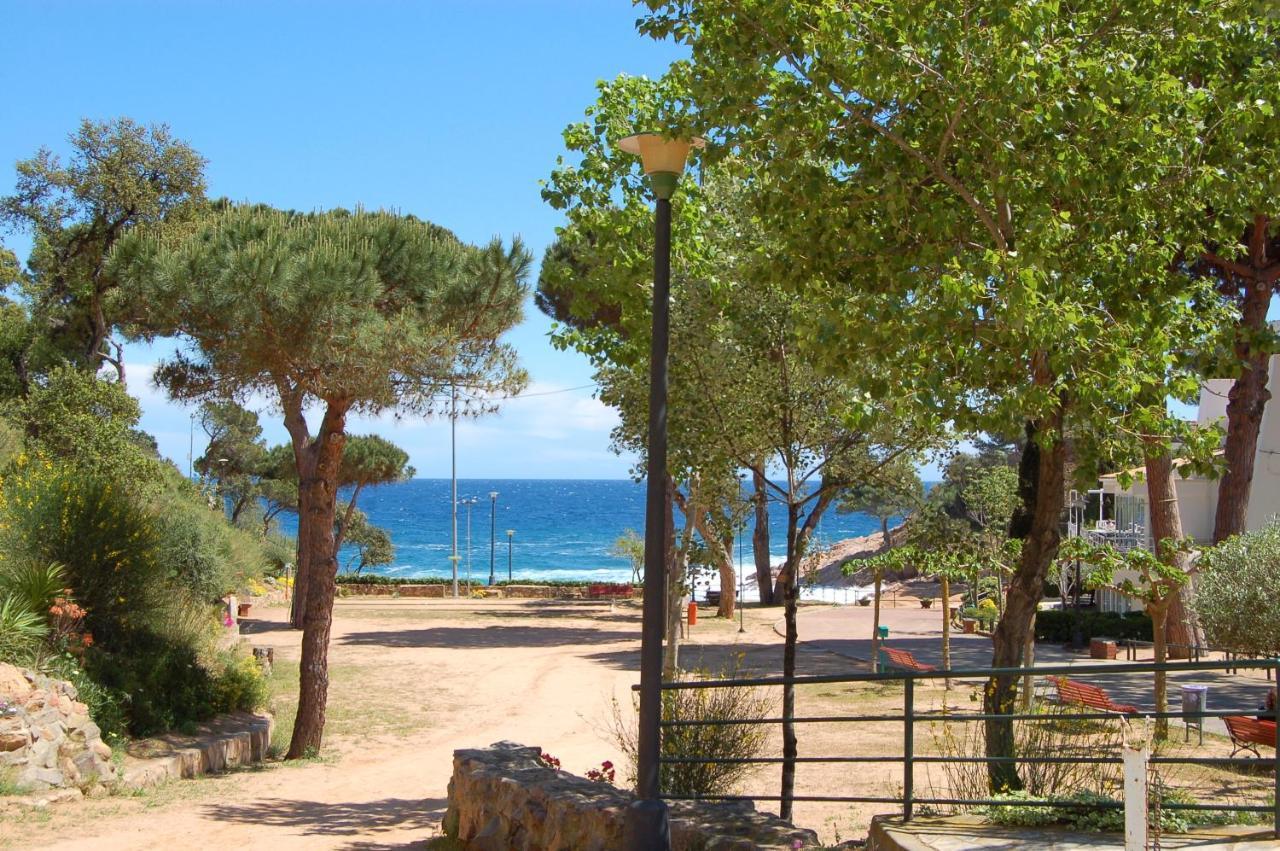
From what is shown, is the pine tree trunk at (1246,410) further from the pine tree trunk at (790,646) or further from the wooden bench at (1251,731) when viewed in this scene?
the pine tree trunk at (790,646)

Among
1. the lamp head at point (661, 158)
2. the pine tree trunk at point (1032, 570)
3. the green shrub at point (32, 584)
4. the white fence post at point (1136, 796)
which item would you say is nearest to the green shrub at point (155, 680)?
the green shrub at point (32, 584)

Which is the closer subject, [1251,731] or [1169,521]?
[1251,731]

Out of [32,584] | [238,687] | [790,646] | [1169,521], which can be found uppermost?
[1169,521]

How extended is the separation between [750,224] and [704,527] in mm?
10894

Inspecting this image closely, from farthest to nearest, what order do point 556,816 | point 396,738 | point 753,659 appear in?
point 753,659 < point 396,738 < point 556,816

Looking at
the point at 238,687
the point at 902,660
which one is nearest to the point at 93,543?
the point at 238,687

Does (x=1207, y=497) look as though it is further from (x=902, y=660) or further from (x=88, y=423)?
(x=88, y=423)

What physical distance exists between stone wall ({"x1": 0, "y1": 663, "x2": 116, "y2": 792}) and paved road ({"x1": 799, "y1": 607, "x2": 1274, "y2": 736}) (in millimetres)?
9267

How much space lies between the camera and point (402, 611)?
40500 mm

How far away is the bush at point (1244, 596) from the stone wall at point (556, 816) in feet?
36.1

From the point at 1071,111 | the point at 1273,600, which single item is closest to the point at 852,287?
the point at 1071,111

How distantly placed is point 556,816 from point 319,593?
8146 mm

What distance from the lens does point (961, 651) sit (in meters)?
26.8

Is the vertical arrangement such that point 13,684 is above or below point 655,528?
A: below
